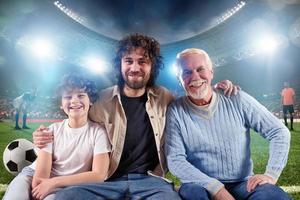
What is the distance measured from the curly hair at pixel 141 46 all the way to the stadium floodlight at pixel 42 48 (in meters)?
11.3

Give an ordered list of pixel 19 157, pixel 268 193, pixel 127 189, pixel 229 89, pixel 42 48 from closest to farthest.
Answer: pixel 268 193, pixel 127 189, pixel 229 89, pixel 19 157, pixel 42 48

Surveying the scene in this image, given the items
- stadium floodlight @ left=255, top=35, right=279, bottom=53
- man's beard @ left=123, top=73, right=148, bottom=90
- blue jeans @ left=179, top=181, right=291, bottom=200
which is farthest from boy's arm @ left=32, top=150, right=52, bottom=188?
stadium floodlight @ left=255, top=35, right=279, bottom=53

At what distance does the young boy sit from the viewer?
202 centimetres

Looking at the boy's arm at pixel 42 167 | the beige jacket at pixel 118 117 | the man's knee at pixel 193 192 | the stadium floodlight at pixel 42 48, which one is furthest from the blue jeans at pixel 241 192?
the stadium floodlight at pixel 42 48

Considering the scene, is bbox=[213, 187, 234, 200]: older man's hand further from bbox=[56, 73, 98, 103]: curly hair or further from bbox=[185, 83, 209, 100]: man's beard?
bbox=[56, 73, 98, 103]: curly hair

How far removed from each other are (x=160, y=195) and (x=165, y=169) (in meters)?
0.33

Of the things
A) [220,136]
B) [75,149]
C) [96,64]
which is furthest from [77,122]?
[96,64]

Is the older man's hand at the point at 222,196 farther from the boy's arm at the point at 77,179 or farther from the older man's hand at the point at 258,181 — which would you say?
the boy's arm at the point at 77,179

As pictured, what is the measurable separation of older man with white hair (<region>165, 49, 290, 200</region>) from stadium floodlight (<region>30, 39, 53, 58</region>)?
11.8 metres

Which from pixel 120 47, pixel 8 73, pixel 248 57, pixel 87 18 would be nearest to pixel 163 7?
pixel 87 18

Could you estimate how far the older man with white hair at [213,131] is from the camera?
2047 mm

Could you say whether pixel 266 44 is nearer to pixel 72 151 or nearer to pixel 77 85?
pixel 77 85

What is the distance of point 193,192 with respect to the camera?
1.84 meters

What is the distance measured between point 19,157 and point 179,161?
1.60 metres
